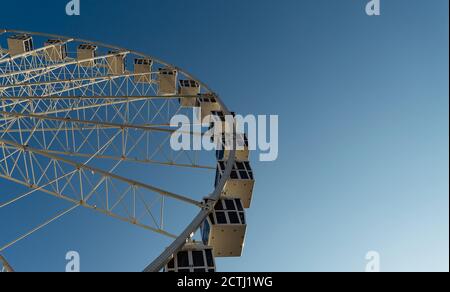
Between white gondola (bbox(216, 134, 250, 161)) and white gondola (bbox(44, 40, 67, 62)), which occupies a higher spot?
white gondola (bbox(44, 40, 67, 62))

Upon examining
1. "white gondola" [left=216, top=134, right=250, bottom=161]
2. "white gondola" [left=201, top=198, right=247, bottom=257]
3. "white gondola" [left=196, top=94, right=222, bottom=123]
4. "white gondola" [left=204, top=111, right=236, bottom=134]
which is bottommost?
"white gondola" [left=201, top=198, right=247, bottom=257]

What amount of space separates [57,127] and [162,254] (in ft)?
33.7

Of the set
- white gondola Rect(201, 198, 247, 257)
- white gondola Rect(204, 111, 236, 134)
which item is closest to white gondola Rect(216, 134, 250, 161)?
white gondola Rect(204, 111, 236, 134)

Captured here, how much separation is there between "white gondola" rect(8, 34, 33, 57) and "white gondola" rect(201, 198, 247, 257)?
2100 centimetres

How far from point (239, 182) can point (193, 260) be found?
399 centimetres

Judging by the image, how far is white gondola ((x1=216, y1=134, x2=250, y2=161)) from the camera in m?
16.2

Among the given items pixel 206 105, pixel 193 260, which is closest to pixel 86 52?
pixel 206 105

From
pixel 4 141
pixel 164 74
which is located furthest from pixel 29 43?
pixel 4 141

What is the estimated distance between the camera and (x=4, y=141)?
11.7m

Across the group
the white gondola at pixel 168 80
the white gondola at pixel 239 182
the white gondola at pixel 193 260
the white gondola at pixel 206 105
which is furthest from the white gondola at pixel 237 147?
the white gondola at pixel 168 80

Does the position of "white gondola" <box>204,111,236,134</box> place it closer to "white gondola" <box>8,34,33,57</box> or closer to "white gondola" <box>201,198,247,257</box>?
"white gondola" <box>201,198,247,257</box>

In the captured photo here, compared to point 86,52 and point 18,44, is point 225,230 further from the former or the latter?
point 18,44

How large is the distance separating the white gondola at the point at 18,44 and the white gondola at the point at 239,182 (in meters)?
19.2
